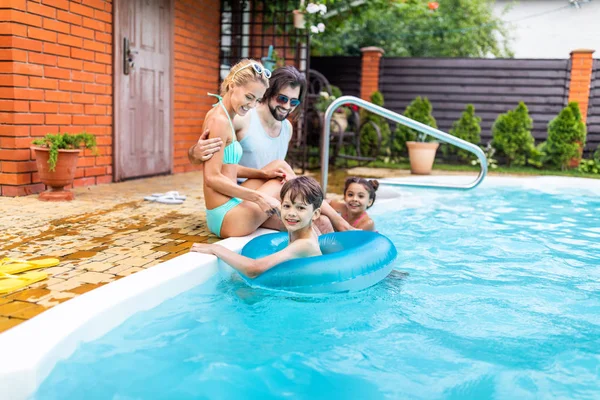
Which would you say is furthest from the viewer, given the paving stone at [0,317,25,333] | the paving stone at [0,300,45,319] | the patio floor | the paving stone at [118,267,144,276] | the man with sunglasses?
the man with sunglasses

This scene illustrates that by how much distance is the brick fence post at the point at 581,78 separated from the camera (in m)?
9.56

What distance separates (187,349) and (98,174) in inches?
149

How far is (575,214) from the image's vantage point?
207 inches

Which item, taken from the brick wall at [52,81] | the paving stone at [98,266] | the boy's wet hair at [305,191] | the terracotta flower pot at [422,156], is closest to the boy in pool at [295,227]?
the boy's wet hair at [305,191]

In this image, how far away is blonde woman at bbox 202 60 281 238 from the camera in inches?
117

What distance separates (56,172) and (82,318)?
273 centimetres

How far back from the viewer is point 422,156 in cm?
812

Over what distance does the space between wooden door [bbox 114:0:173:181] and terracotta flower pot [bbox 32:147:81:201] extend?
128 centimetres

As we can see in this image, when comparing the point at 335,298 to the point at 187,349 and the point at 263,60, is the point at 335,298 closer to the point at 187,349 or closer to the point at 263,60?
the point at 187,349

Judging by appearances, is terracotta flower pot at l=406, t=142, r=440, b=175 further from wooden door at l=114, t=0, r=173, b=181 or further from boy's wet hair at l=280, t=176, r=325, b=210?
boy's wet hair at l=280, t=176, r=325, b=210

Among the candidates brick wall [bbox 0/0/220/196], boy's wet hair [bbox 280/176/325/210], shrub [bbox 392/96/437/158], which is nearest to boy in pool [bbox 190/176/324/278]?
boy's wet hair [bbox 280/176/325/210]

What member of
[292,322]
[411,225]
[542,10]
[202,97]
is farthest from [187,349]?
[542,10]

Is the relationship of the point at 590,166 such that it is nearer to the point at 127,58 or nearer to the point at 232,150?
the point at 127,58

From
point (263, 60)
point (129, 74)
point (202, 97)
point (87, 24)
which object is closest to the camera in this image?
point (87, 24)
